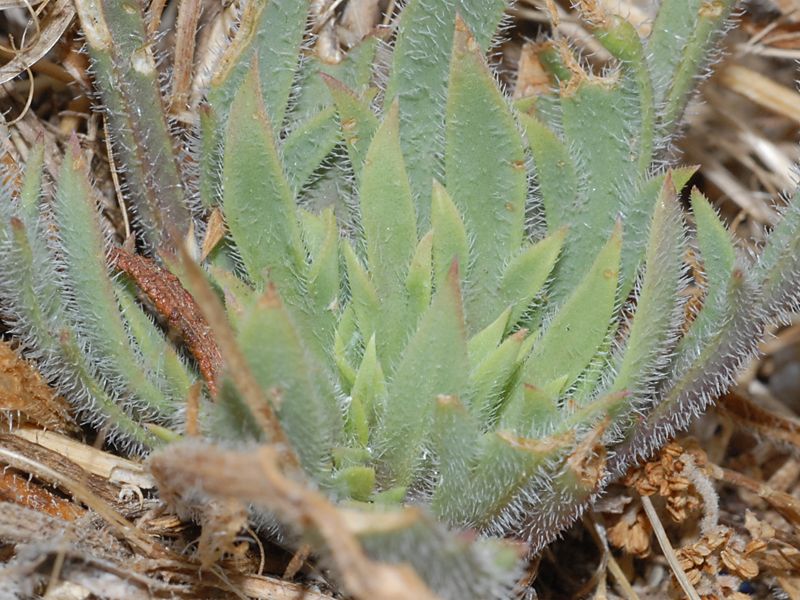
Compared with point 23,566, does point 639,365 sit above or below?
above

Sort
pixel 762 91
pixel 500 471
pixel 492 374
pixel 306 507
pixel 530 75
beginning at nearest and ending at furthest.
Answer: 1. pixel 306 507
2. pixel 500 471
3. pixel 492 374
4. pixel 530 75
5. pixel 762 91

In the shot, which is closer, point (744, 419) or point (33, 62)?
point (33, 62)

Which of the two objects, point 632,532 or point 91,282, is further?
point 632,532

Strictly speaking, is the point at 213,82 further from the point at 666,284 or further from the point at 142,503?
the point at 666,284

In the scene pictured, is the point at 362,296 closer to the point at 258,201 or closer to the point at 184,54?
the point at 258,201

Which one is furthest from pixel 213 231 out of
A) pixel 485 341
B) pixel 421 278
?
pixel 485 341

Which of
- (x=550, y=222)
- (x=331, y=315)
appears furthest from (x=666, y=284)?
(x=331, y=315)

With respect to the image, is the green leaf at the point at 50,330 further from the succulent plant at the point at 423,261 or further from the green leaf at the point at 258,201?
the green leaf at the point at 258,201

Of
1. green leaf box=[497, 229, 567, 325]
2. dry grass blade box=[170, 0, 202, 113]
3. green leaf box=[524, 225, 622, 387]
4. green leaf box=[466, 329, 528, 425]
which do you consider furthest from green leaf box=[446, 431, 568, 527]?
dry grass blade box=[170, 0, 202, 113]
